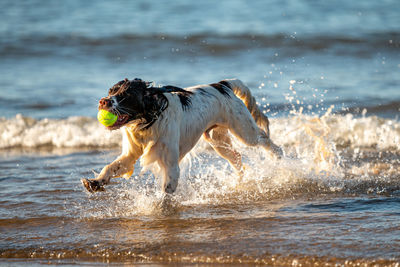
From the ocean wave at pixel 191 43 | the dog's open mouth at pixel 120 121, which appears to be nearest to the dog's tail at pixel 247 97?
the dog's open mouth at pixel 120 121

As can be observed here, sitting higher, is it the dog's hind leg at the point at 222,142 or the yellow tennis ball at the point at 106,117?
the yellow tennis ball at the point at 106,117

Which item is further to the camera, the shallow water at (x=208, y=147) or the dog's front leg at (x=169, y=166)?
the dog's front leg at (x=169, y=166)

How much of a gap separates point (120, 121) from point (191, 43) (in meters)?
12.8

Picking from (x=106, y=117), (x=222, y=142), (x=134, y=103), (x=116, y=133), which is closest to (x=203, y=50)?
(x=116, y=133)

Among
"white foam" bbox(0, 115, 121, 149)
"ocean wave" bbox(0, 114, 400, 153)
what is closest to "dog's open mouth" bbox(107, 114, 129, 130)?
"ocean wave" bbox(0, 114, 400, 153)

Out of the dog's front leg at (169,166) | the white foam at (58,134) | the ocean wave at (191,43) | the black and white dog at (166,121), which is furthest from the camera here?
the ocean wave at (191,43)

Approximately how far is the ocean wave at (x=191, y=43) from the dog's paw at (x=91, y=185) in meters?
11.3

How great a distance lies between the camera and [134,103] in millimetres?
4777

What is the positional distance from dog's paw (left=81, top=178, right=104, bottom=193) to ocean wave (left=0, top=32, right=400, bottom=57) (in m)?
11.3

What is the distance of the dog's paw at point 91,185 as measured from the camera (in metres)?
5.04

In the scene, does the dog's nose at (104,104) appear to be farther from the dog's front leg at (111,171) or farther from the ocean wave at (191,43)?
the ocean wave at (191,43)

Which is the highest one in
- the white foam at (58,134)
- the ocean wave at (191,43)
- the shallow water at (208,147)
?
the ocean wave at (191,43)

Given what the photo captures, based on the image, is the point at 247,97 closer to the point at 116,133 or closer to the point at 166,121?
the point at 166,121

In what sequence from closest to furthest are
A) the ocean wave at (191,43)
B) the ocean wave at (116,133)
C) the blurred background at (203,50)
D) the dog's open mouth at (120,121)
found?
the dog's open mouth at (120,121) → the ocean wave at (116,133) → the blurred background at (203,50) → the ocean wave at (191,43)
